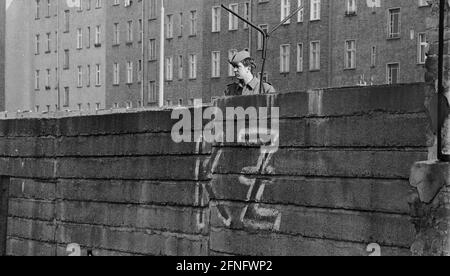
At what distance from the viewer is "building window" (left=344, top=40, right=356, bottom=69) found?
80.0 meters

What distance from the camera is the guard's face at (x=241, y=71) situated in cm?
1562

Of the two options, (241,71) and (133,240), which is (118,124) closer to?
(133,240)

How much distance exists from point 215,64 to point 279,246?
276ft

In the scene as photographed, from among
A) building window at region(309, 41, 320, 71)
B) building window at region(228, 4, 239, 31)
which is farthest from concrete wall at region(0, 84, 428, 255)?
building window at region(228, 4, 239, 31)

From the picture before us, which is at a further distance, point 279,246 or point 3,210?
point 3,210

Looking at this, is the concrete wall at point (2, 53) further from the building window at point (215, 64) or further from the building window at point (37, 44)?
the building window at point (215, 64)

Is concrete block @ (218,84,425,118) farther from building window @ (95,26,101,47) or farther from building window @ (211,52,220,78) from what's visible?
building window @ (95,26,101,47)

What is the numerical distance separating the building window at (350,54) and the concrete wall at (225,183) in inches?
2375

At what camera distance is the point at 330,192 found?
13.2 metres

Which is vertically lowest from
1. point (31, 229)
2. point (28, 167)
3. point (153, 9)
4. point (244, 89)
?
point (31, 229)

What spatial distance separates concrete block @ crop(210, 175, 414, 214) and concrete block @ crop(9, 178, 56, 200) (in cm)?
433

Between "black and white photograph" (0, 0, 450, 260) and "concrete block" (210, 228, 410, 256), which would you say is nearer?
"black and white photograph" (0, 0, 450, 260)

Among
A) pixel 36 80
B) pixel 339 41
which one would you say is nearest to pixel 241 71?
pixel 339 41

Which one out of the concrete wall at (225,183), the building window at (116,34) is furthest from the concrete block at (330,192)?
the building window at (116,34)
